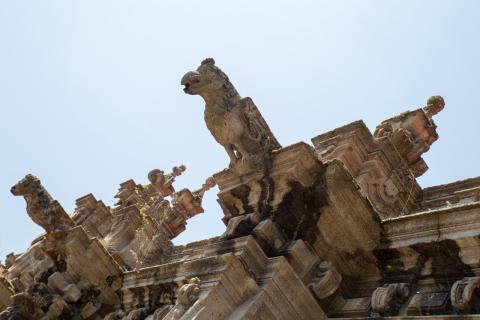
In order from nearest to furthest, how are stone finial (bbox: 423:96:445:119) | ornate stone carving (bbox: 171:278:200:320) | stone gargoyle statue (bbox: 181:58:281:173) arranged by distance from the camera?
1. ornate stone carving (bbox: 171:278:200:320)
2. stone gargoyle statue (bbox: 181:58:281:173)
3. stone finial (bbox: 423:96:445:119)

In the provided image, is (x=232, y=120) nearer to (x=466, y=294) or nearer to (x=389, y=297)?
(x=389, y=297)

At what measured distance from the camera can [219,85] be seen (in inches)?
354

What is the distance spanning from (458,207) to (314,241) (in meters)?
1.99

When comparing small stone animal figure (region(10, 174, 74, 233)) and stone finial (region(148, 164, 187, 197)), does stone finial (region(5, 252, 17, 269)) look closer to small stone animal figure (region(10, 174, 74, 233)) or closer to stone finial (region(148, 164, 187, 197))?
stone finial (region(148, 164, 187, 197))

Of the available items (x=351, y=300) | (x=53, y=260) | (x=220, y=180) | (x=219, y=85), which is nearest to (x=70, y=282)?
(x=53, y=260)

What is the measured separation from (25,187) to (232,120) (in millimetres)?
5808

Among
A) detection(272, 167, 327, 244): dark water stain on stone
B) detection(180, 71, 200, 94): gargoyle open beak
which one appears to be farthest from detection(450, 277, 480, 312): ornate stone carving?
detection(180, 71, 200, 94): gargoyle open beak

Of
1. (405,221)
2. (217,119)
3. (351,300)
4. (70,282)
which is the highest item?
(217,119)

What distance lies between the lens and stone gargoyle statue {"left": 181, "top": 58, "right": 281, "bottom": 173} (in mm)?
8719

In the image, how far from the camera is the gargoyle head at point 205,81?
353 inches

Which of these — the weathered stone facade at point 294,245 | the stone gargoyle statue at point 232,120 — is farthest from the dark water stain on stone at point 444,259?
the stone gargoyle statue at point 232,120

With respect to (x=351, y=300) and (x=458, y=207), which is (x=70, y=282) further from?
(x=458, y=207)

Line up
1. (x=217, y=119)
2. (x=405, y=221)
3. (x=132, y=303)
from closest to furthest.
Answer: (x=405, y=221)
(x=217, y=119)
(x=132, y=303)

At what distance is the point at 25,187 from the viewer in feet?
40.5
